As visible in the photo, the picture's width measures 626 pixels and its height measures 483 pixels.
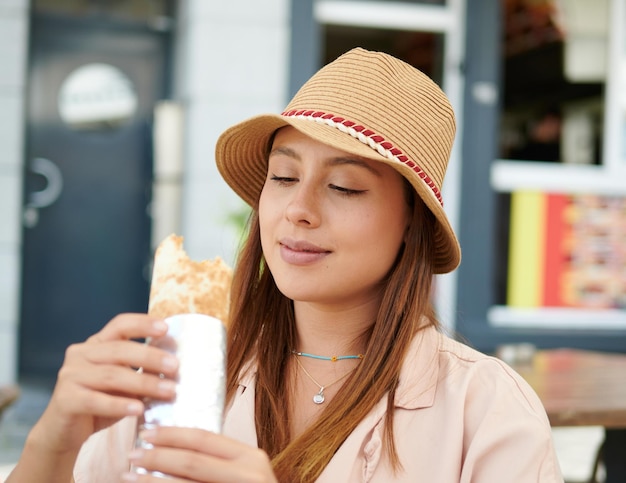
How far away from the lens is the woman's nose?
1.45 meters

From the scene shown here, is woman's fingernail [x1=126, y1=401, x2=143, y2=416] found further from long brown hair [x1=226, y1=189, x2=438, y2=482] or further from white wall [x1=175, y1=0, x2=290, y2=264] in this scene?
white wall [x1=175, y1=0, x2=290, y2=264]

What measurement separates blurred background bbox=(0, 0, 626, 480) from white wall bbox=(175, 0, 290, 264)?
0.41ft

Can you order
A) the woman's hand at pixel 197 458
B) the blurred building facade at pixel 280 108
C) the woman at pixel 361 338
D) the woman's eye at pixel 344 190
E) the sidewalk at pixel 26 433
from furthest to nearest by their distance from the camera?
1. the blurred building facade at pixel 280 108
2. the sidewalk at pixel 26 433
3. the woman's eye at pixel 344 190
4. the woman at pixel 361 338
5. the woman's hand at pixel 197 458

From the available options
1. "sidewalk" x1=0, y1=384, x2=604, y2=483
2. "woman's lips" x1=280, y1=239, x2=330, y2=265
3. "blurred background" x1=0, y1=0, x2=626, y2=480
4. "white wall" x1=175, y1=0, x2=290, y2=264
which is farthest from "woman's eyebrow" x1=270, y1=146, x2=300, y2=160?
"blurred background" x1=0, y1=0, x2=626, y2=480

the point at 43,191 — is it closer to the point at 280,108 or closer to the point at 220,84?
the point at 220,84

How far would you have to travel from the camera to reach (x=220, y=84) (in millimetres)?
5559

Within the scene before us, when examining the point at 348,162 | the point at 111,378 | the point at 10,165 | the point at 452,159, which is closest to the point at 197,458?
the point at 111,378

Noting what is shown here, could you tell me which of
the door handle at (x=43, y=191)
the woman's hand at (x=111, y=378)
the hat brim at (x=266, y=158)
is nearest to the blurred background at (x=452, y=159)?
the door handle at (x=43, y=191)

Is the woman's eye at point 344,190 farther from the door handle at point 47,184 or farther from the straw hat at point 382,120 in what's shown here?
the door handle at point 47,184

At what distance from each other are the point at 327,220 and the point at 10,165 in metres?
4.63

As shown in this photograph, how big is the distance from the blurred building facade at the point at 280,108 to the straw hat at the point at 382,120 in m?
4.05

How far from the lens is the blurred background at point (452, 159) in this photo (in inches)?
232

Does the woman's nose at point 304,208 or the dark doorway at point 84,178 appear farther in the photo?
the dark doorway at point 84,178

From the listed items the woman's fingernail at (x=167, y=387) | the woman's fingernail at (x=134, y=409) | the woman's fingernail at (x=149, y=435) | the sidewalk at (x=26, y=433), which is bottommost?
the sidewalk at (x=26, y=433)
